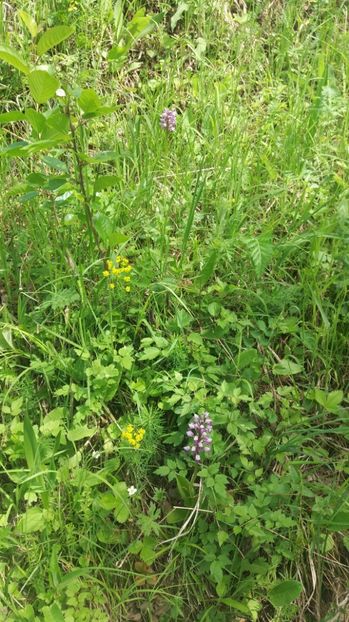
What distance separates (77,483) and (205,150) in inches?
59.0

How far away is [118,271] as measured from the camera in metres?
2.11

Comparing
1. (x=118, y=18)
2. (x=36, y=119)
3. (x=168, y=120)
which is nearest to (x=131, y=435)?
(x=36, y=119)

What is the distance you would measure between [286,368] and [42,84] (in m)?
1.24

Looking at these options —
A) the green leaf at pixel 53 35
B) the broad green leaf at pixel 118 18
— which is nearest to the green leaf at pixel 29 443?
the green leaf at pixel 53 35

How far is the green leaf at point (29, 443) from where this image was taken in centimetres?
192

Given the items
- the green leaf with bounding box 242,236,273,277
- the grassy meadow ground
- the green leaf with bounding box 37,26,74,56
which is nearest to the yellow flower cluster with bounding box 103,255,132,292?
the grassy meadow ground

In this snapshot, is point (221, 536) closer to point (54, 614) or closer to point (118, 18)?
point (54, 614)

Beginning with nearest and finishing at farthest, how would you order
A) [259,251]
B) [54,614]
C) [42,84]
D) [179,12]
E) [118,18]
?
[42,84]
[54,614]
[259,251]
[118,18]
[179,12]

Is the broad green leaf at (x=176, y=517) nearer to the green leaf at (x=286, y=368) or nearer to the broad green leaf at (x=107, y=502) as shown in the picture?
the broad green leaf at (x=107, y=502)

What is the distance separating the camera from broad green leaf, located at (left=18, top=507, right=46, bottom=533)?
1.88m

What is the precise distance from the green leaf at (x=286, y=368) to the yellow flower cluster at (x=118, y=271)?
0.60 meters

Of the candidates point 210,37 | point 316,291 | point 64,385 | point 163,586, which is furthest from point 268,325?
point 210,37

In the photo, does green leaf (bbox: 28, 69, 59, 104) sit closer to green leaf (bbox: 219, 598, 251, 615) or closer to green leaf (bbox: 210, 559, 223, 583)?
green leaf (bbox: 210, 559, 223, 583)

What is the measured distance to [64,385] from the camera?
A: 2.15 metres
